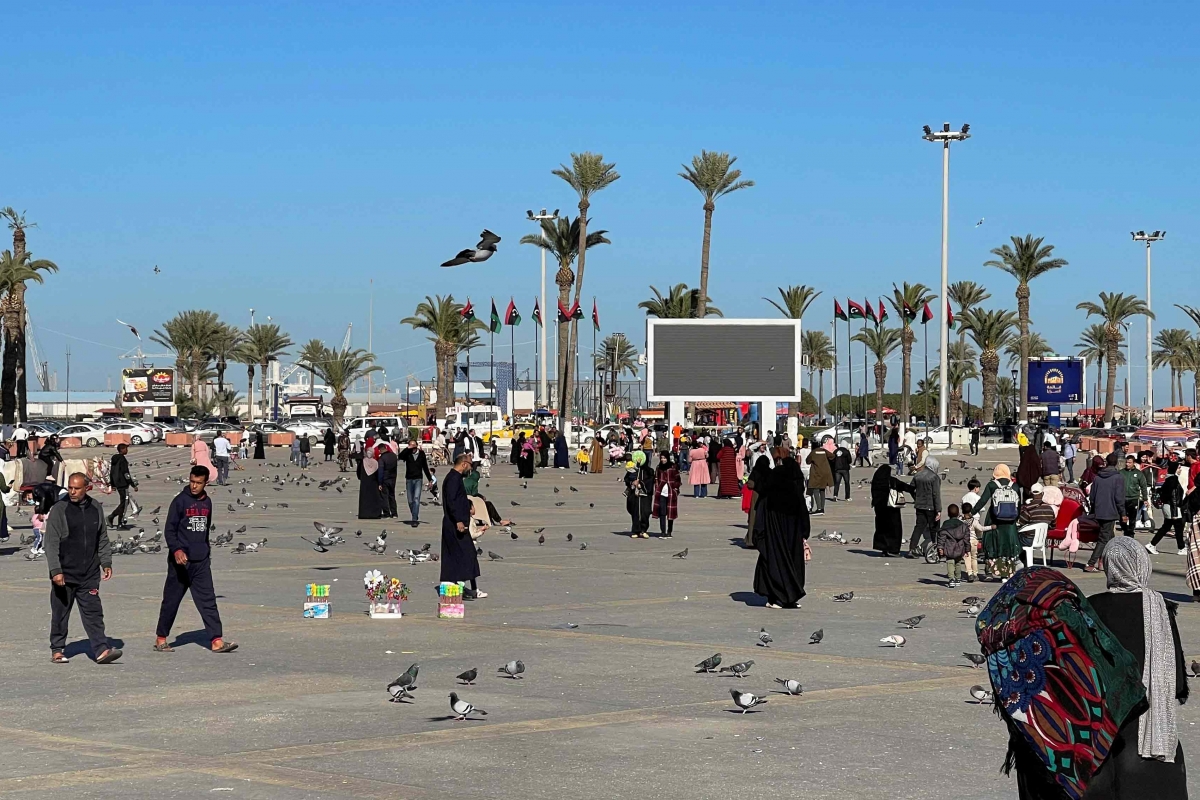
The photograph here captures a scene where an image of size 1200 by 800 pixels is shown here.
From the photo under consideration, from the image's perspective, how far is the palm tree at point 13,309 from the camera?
68.9 m

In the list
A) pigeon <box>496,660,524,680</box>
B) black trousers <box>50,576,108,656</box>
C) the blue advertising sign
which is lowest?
pigeon <box>496,660,524,680</box>

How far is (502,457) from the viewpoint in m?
67.1

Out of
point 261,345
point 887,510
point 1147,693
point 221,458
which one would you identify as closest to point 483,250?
point 221,458

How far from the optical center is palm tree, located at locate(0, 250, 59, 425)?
68.9m

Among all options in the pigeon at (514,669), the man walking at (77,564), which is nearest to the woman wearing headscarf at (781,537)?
the pigeon at (514,669)

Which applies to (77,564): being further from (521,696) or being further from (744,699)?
(744,699)

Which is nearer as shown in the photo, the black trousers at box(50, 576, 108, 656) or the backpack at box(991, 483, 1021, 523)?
the black trousers at box(50, 576, 108, 656)

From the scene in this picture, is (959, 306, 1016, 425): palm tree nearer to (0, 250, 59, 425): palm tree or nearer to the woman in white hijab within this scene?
(0, 250, 59, 425): palm tree

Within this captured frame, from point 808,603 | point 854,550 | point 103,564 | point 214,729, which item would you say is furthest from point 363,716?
point 854,550

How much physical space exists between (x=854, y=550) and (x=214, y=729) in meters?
15.3

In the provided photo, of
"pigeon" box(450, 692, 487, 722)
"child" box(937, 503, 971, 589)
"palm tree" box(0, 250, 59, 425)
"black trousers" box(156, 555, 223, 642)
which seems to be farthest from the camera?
"palm tree" box(0, 250, 59, 425)

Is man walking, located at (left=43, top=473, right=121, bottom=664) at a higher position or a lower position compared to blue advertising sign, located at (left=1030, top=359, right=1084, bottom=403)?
lower

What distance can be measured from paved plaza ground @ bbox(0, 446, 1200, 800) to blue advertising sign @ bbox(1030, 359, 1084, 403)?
67924mm

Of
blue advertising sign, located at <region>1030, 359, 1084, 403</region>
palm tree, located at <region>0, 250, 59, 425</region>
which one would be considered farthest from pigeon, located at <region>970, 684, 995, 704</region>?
blue advertising sign, located at <region>1030, 359, 1084, 403</region>
